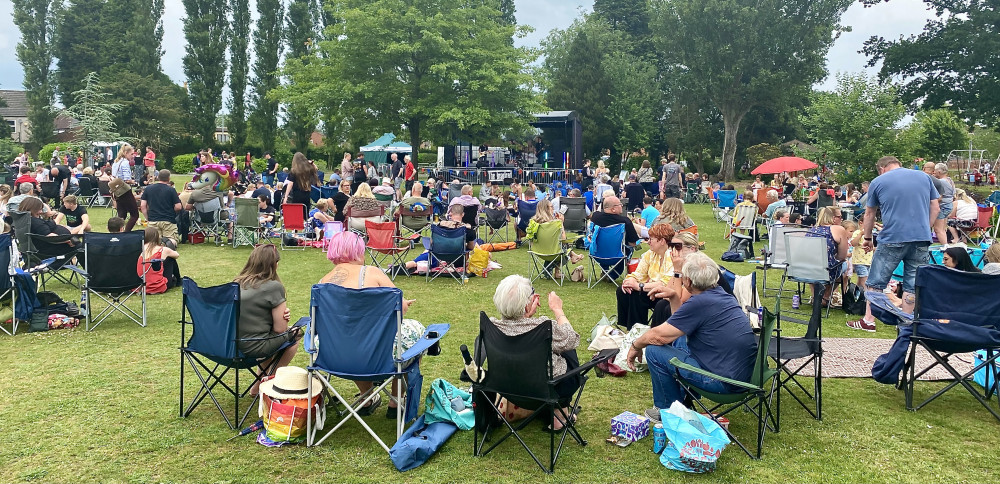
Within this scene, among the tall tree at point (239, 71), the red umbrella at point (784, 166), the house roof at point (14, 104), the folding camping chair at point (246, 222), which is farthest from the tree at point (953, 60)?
the house roof at point (14, 104)

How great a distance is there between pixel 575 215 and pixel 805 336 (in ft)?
25.8

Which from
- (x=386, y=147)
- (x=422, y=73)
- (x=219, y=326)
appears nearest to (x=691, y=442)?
(x=219, y=326)

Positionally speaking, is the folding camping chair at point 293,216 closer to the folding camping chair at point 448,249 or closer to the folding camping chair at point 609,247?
the folding camping chair at point 448,249

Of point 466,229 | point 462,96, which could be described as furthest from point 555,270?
point 462,96

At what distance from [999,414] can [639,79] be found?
36426 millimetres

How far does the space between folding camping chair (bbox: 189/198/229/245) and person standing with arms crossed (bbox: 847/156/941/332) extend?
1010cm

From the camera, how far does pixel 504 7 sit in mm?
45531

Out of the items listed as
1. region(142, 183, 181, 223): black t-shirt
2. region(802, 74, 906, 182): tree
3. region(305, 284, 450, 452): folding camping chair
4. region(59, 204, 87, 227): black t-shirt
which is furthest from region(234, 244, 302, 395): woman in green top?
region(802, 74, 906, 182): tree

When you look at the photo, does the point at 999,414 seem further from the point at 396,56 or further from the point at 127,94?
the point at 127,94

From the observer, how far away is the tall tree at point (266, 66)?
38844 millimetres

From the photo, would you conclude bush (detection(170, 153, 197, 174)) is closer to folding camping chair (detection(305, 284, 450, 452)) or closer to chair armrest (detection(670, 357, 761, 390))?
folding camping chair (detection(305, 284, 450, 452))

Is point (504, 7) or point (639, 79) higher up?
point (504, 7)

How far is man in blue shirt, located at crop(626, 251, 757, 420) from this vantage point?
3982 millimetres

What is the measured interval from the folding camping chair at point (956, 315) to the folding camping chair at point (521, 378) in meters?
2.25
